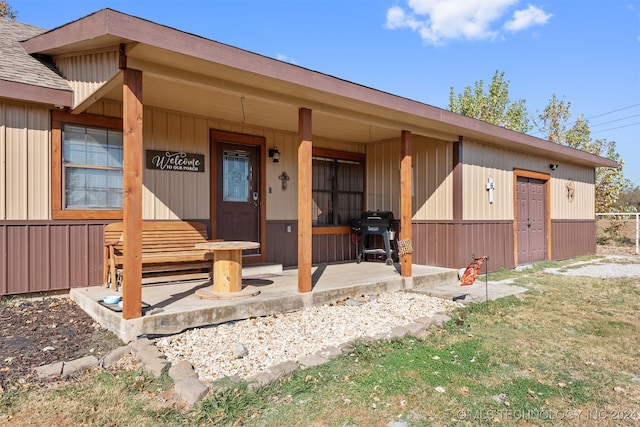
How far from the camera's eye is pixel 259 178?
6.60 metres

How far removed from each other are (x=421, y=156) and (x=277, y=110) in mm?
3123

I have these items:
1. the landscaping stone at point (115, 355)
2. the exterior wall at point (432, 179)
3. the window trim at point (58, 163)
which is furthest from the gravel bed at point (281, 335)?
Result: the exterior wall at point (432, 179)

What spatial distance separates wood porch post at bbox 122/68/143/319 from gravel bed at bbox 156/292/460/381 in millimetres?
440

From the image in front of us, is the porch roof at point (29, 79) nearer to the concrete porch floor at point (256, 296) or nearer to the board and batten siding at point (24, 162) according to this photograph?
the board and batten siding at point (24, 162)

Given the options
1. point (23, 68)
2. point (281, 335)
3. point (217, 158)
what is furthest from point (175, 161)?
point (281, 335)

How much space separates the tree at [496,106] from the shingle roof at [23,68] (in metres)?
16.6

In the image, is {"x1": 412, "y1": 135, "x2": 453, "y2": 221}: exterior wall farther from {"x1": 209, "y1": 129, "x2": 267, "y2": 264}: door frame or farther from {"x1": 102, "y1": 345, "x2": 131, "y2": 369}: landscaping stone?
{"x1": 102, "y1": 345, "x2": 131, "y2": 369}: landscaping stone

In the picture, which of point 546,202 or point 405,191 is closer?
point 405,191

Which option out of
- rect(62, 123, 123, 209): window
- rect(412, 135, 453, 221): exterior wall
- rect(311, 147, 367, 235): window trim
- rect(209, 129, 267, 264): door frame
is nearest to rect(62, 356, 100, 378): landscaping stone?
rect(62, 123, 123, 209): window

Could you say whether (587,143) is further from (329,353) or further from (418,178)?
(329,353)

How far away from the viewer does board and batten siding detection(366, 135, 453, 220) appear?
23.5 feet

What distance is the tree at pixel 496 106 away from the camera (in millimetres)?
18078

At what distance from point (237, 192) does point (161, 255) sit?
1889 mm

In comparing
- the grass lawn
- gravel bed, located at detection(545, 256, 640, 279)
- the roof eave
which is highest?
the roof eave
